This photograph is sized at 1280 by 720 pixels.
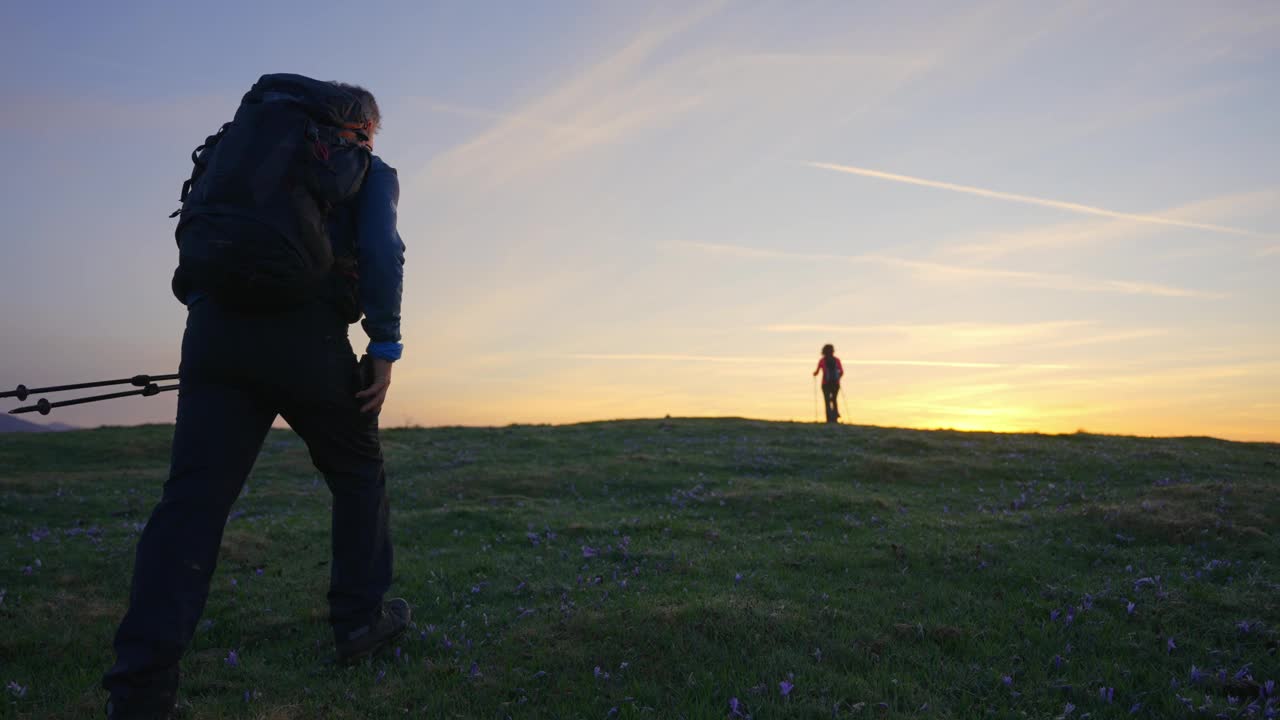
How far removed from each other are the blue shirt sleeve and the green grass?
2511 millimetres

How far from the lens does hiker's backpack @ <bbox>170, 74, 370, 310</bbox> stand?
4.73m

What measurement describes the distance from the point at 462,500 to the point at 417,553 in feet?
17.3

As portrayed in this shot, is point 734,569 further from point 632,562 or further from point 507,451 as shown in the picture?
point 507,451

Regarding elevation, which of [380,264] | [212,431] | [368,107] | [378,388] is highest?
[368,107]

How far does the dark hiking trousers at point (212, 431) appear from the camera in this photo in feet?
15.5

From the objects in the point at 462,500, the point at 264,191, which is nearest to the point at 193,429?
the point at 264,191

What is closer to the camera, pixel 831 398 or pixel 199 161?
pixel 199 161

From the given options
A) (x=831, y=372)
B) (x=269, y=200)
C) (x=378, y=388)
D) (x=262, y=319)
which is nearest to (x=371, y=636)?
(x=378, y=388)

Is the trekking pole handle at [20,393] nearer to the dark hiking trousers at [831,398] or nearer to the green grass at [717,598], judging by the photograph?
the green grass at [717,598]

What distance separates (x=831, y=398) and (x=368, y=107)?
3158 cm

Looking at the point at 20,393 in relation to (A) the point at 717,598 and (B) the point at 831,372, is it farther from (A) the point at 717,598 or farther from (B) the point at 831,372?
(B) the point at 831,372

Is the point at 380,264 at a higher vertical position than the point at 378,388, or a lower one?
higher

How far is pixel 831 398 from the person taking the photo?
35250 mm

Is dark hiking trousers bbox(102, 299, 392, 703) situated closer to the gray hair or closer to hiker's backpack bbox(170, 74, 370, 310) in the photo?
hiker's backpack bbox(170, 74, 370, 310)
